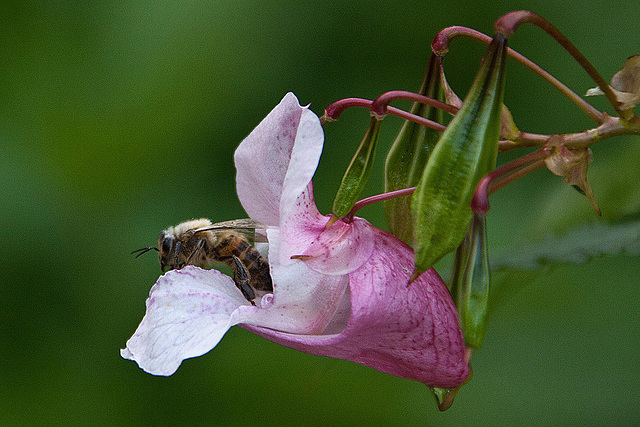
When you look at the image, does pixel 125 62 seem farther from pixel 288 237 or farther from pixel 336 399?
pixel 288 237

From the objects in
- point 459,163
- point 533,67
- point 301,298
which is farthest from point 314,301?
point 533,67

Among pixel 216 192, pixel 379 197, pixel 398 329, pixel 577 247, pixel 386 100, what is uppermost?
pixel 386 100

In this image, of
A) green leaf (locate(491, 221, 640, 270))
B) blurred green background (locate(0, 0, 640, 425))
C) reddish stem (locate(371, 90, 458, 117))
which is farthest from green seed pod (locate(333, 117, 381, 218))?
blurred green background (locate(0, 0, 640, 425))

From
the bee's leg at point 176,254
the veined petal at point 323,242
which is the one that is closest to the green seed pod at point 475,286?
the veined petal at point 323,242

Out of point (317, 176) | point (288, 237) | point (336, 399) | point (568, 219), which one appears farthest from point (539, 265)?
point (317, 176)

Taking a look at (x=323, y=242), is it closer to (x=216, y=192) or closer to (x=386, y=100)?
(x=386, y=100)

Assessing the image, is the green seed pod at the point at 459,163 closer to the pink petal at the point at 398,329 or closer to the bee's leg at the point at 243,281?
the pink petal at the point at 398,329

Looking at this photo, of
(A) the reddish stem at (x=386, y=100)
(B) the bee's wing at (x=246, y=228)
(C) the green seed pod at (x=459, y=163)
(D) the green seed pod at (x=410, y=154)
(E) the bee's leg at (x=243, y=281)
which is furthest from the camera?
(B) the bee's wing at (x=246, y=228)
